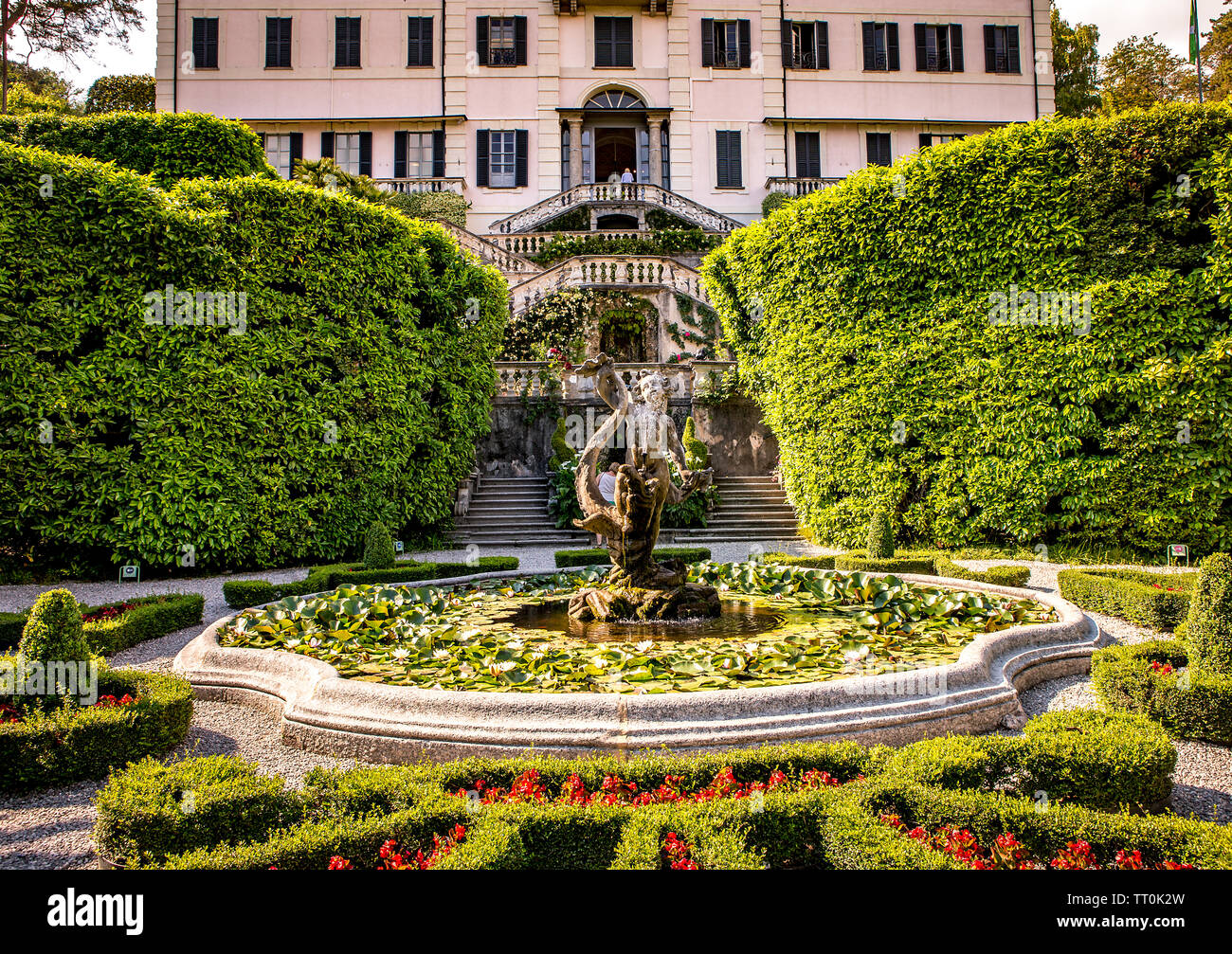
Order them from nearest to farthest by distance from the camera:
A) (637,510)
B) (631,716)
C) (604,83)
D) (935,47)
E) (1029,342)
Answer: (631,716) → (637,510) → (1029,342) → (604,83) → (935,47)

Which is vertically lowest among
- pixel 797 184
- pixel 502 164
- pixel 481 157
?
pixel 797 184

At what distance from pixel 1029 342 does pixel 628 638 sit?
9.90 m

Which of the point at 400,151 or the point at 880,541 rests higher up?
the point at 400,151

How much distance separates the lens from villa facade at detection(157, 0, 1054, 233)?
30.3 metres

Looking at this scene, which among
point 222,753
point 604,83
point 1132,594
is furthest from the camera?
point 604,83

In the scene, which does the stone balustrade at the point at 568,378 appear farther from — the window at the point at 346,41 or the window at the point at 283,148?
the window at the point at 346,41

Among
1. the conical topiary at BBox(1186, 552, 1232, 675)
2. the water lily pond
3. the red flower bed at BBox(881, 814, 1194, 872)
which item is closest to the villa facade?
the water lily pond

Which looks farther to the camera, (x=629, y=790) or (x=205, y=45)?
(x=205, y=45)

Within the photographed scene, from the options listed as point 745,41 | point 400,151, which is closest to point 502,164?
point 400,151

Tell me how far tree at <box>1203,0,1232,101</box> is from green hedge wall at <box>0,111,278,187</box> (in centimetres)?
3455

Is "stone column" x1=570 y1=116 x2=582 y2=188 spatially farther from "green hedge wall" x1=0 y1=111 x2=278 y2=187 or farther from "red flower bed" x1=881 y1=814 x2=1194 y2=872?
"red flower bed" x1=881 y1=814 x2=1194 y2=872

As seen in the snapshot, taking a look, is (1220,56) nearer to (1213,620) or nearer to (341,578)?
(1213,620)

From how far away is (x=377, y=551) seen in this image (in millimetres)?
11211
